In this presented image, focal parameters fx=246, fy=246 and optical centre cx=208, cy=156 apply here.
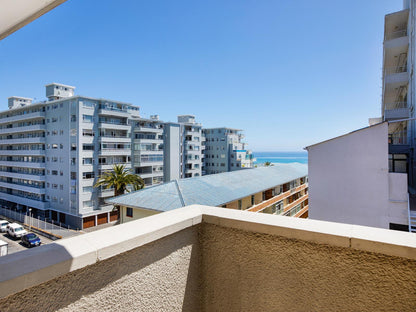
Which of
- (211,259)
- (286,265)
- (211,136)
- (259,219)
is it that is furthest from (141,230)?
(211,136)

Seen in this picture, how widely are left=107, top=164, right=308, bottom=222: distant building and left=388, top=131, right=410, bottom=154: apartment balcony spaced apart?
792 centimetres

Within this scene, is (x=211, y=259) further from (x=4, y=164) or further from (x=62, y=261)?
(x=4, y=164)

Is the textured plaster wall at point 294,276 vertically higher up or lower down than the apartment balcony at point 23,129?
lower down

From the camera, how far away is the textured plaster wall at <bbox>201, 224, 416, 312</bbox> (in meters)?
1.28

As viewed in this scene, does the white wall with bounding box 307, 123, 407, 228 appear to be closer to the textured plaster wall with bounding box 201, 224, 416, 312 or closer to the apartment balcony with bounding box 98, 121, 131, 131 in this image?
the textured plaster wall with bounding box 201, 224, 416, 312

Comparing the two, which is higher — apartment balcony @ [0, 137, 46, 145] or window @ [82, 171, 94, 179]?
apartment balcony @ [0, 137, 46, 145]

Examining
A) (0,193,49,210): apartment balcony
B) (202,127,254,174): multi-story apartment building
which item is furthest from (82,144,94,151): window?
(202,127,254,174): multi-story apartment building

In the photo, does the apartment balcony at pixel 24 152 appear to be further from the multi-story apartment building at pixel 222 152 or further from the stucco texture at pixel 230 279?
the stucco texture at pixel 230 279

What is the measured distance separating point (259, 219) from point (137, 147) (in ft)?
111

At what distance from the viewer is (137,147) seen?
34094 millimetres

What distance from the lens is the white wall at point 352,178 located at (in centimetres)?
962

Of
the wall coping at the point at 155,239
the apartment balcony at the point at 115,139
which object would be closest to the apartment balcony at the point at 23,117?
the apartment balcony at the point at 115,139

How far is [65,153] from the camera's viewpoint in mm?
28453

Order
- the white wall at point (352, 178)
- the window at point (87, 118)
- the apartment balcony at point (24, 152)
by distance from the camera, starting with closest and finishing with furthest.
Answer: the white wall at point (352, 178)
the window at point (87, 118)
the apartment balcony at point (24, 152)
